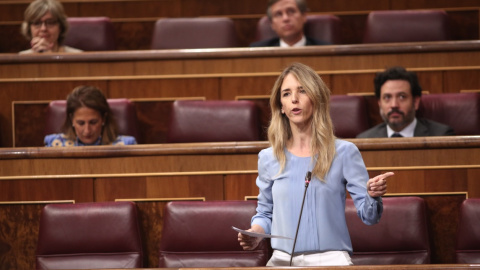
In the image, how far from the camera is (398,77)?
104 cm

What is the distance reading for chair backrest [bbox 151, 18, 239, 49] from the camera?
1316 millimetres

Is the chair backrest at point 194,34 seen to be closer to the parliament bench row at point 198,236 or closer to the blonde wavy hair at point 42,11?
the blonde wavy hair at point 42,11

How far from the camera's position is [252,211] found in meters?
0.79

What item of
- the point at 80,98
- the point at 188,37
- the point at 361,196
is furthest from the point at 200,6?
the point at 361,196

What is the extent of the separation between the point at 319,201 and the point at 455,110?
44 cm

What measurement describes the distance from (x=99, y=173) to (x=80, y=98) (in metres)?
0.18

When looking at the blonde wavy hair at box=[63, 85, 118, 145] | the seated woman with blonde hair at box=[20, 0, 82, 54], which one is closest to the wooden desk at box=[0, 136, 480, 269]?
the blonde wavy hair at box=[63, 85, 118, 145]

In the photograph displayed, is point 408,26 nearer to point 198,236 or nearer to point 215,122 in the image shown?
point 215,122

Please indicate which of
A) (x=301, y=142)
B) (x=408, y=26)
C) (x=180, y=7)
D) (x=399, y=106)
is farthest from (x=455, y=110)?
(x=180, y=7)

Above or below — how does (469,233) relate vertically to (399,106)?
below

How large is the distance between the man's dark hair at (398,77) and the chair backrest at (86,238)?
44 cm

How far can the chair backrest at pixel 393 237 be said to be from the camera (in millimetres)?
779

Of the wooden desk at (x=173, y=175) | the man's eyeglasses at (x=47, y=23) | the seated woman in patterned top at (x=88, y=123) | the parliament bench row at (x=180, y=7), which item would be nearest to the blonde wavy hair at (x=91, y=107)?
the seated woman in patterned top at (x=88, y=123)

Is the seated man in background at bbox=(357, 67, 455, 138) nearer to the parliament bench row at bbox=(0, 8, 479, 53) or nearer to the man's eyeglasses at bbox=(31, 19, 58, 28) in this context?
the parliament bench row at bbox=(0, 8, 479, 53)
